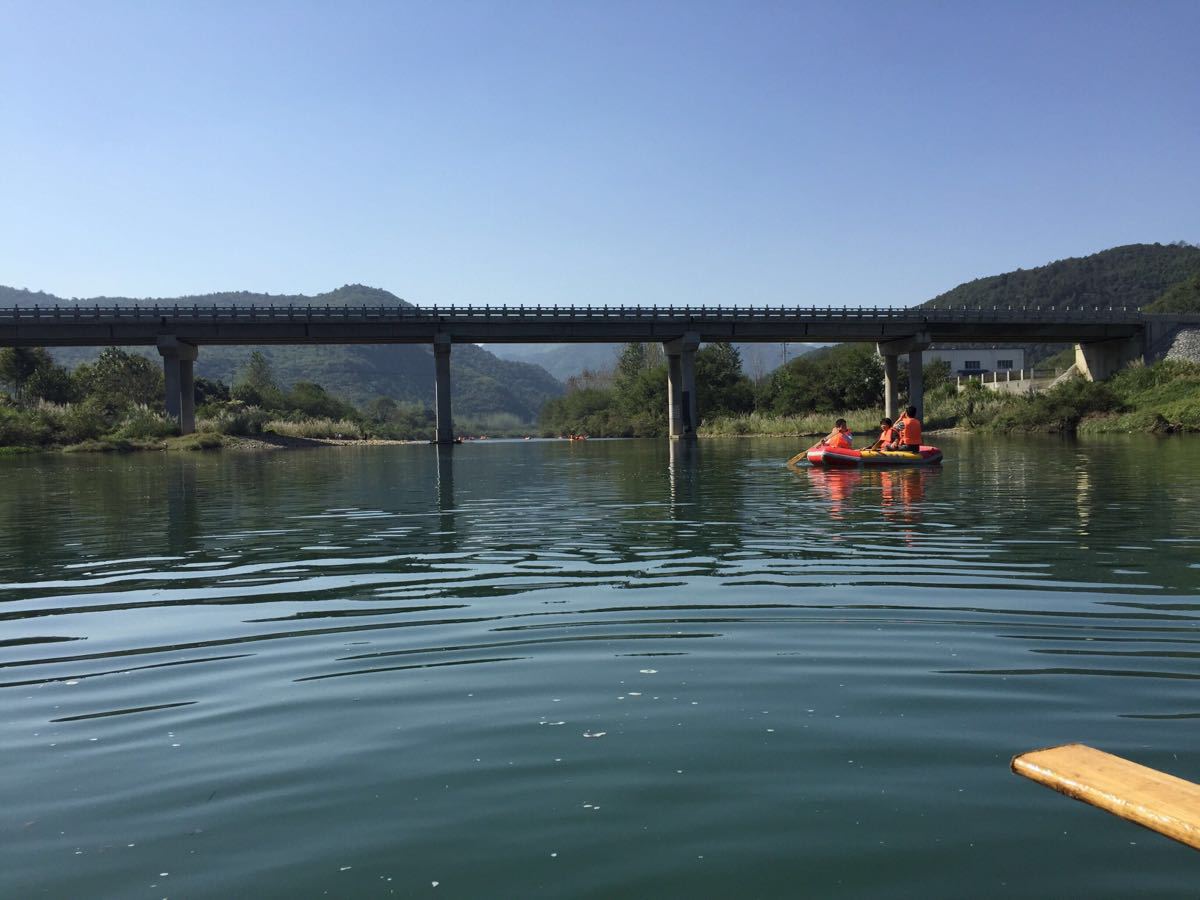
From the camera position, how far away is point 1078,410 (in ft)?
244

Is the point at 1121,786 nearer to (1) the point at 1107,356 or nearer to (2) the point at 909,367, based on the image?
(2) the point at 909,367

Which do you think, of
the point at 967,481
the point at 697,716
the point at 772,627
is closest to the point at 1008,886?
the point at 697,716

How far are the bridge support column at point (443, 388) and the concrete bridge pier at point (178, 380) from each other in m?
17.2

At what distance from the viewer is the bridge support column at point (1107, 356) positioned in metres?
85.8

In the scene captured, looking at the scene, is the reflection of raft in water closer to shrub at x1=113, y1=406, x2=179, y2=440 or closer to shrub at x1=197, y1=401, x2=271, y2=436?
shrub at x1=113, y1=406, x2=179, y2=440

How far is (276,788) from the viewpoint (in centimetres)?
477

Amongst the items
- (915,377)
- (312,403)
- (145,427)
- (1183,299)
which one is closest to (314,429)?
(145,427)

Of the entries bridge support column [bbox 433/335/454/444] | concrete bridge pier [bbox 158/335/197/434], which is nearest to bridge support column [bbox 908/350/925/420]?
bridge support column [bbox 433/335/454/444]

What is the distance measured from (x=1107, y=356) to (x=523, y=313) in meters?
51.1

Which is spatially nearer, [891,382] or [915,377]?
[915,377]

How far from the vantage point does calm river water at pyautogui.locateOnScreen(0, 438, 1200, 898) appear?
3912 mm

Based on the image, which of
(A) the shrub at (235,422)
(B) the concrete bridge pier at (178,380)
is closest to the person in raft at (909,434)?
(A) the shrub at (235,422)

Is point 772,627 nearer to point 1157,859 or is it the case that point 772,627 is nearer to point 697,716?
point 697,716

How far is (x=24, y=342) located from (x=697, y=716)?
75847 mm
